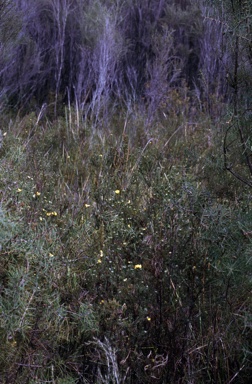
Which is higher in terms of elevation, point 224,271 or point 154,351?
point 224,271

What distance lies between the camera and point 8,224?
9.38 ft

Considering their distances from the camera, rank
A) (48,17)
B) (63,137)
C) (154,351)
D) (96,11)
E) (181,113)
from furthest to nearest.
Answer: (48,17), (96,11), (181,113), (63,137), (154,351)

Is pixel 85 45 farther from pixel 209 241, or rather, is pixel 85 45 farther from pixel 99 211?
pixel 209 241

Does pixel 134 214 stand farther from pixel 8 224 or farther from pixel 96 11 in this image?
pixel 96 11

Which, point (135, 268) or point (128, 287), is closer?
point (128, 287)

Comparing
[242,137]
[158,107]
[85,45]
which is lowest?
[158,107]

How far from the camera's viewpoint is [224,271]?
300 cm

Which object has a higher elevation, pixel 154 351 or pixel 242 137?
pixel 242 137

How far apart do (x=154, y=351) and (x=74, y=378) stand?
0.45 m

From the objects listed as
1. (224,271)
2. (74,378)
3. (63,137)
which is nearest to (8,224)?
(74,378)

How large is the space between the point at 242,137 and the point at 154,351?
4.20 feet

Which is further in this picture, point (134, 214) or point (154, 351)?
point (134, 214)

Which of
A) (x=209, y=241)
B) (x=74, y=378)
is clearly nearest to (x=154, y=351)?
(x=74, y=378)

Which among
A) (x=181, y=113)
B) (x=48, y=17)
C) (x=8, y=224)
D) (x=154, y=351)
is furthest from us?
(x=48, y=17)
